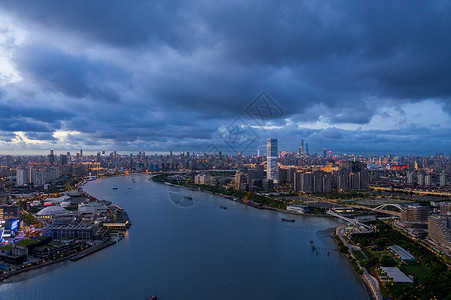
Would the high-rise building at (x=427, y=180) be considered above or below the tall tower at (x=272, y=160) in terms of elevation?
below

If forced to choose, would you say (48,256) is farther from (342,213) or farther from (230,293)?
(342,213)

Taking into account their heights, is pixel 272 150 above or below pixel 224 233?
above

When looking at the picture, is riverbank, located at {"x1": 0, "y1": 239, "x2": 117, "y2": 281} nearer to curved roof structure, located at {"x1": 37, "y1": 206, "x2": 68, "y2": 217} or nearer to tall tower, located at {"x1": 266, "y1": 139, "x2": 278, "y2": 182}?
curved roof structure, located at {"x1": 37, "y1": 206, "x2": 68, "y2": 217}

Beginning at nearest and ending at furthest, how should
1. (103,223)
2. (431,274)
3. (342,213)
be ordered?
(431,274) < (103,223) < (342,213)

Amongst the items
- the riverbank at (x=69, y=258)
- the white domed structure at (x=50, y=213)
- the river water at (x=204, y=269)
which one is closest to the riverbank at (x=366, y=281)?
the river water at (x=204, y=269)

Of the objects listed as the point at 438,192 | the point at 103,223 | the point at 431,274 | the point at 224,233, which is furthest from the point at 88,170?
the point at 431,274

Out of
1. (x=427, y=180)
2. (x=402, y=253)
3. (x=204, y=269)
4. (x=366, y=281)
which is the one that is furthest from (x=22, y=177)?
(x=427, y=180)

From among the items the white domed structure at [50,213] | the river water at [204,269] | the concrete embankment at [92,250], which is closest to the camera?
the river water at [204,269]

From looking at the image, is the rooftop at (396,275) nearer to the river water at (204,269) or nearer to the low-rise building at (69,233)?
the river water at (204,269)

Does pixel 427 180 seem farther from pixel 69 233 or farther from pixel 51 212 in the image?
pixel 51 212
